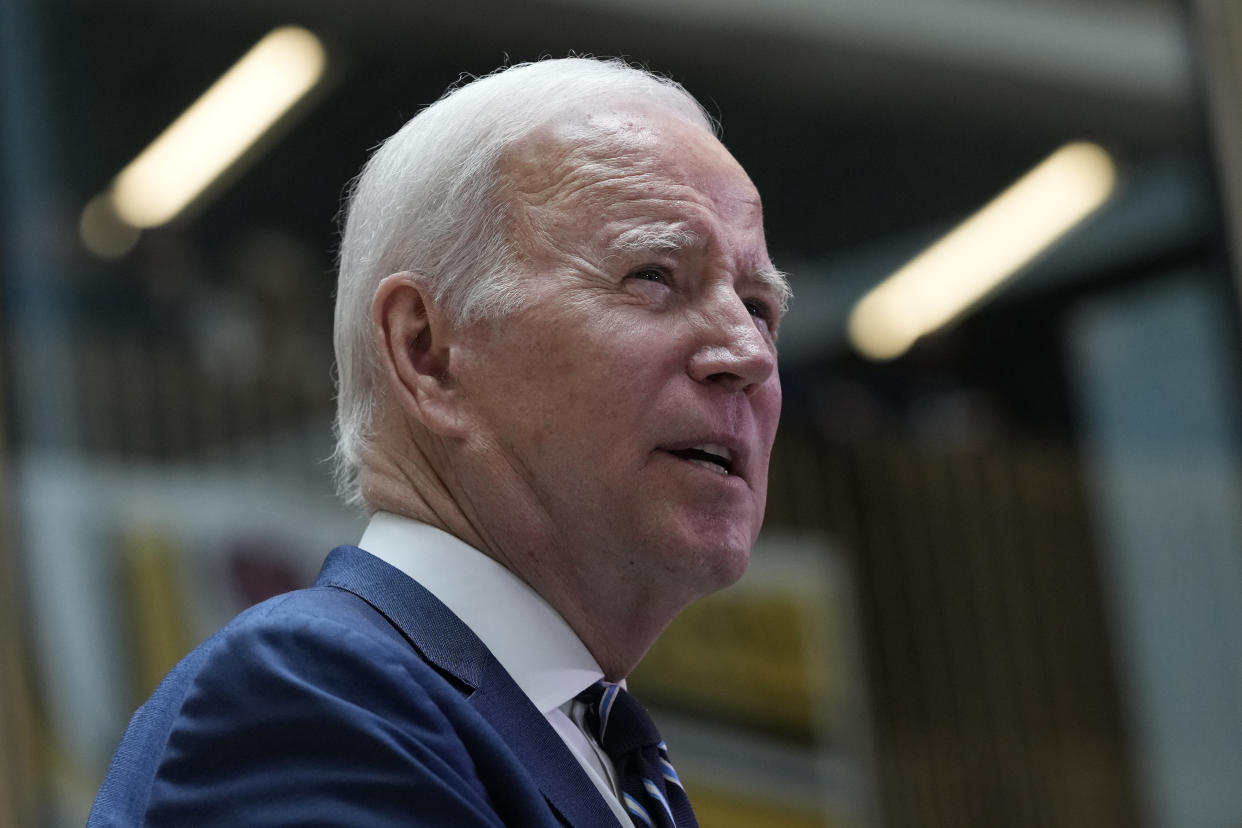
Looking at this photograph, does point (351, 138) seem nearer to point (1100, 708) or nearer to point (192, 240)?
point (192, 240)

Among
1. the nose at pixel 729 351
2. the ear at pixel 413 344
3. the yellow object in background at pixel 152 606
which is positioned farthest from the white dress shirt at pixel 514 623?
the yellow object in background at pixel 152 606

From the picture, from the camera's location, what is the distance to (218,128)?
4.66m

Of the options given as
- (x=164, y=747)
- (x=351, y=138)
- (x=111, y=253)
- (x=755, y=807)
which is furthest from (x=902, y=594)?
(x=164, y=747)

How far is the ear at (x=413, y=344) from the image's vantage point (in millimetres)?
1331

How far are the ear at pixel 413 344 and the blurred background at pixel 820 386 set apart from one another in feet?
8.20

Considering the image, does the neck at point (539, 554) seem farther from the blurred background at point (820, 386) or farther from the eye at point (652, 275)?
the blurred background at point (820, 386)

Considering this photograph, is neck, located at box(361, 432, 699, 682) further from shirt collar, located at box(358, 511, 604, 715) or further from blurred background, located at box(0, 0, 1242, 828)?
blurred background, located at box(0, 0, 1242, 828)

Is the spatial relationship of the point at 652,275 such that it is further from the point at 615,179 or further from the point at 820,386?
the point at 820,386

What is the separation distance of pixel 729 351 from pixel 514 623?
28 cm

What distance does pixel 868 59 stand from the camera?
5.91m

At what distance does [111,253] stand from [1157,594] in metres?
3.89

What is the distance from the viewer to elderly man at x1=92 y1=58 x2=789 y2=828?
118 cm

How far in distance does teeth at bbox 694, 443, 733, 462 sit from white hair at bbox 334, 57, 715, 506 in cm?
19

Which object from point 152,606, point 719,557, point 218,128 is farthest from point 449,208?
point 218,128
